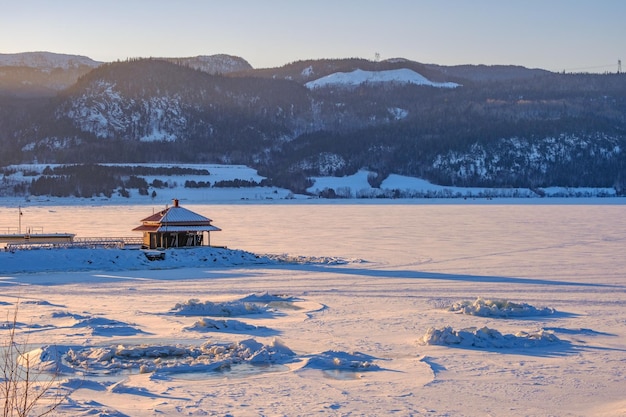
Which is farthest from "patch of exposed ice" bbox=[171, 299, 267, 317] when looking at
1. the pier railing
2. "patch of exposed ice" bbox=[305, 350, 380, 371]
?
the pier railing

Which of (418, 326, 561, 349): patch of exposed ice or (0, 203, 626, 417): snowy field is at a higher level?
(418, 326, 561, 349): patch of exposed ice

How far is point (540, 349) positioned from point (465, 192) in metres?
155

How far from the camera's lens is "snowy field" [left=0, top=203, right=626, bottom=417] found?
1727 centimetres

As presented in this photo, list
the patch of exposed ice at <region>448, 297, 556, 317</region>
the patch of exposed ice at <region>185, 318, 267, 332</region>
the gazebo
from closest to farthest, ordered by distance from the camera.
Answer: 1. the patch of exposed ice at <region>185, 318, 267, 332</region>
2. the patch of exposed ice at <region>448, 297, 556, 317</region>
3. the gazebo

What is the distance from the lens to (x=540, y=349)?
21578 mm

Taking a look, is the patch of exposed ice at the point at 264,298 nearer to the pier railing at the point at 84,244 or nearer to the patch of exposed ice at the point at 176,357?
the patch of exposed ice at the point at 176,357

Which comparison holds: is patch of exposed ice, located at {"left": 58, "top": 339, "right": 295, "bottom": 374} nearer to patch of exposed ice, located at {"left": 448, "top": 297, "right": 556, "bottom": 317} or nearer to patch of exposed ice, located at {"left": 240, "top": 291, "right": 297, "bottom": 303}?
patch of exposed ice, located at {"left": 448, "top": 297, "right": 556, "bottom": 317}

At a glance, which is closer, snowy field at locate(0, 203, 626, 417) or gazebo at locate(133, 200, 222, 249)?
snowy field at locate(0, 203, 626, 417)

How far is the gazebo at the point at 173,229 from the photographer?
163ft

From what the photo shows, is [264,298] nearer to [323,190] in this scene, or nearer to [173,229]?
[173,229]

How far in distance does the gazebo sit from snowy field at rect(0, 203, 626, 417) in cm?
280

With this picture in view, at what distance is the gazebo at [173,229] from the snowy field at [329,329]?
110 inches

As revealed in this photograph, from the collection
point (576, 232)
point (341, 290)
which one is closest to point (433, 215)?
point (576, 232)

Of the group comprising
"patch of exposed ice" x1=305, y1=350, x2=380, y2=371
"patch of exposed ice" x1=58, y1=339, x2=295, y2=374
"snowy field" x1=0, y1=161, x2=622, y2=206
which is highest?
"snowy field" x1=0, y1=161, x2=622, y2=206
